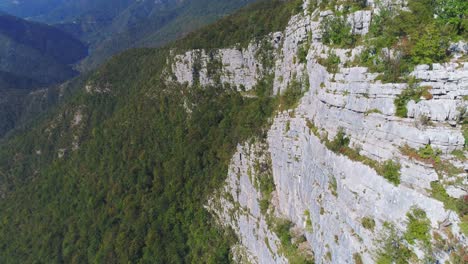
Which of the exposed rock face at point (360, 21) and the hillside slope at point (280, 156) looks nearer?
the hillside slope at point (280, 156)

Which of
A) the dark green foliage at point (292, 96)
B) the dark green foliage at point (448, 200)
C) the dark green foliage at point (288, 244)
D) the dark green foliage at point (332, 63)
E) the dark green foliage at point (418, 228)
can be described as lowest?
the dark green foliage at point (288, 244)

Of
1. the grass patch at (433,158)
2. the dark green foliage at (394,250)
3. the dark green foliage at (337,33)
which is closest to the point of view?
the grass patch at (433,158)

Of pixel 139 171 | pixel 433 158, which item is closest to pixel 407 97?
pixel 433 158

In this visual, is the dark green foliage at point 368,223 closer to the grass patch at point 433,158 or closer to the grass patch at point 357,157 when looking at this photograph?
the grass patch at point 357,157

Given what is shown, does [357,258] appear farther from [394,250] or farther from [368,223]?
[394,250]

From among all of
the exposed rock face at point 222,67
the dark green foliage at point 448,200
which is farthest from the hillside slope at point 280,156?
the exposed rock face at point 222,67

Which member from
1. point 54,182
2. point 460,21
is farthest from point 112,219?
point 460,21

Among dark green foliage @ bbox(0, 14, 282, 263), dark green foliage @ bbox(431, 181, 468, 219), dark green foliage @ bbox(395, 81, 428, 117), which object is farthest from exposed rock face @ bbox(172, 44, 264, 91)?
dark green foliage @ bbox(431, 181, 468, 219)
